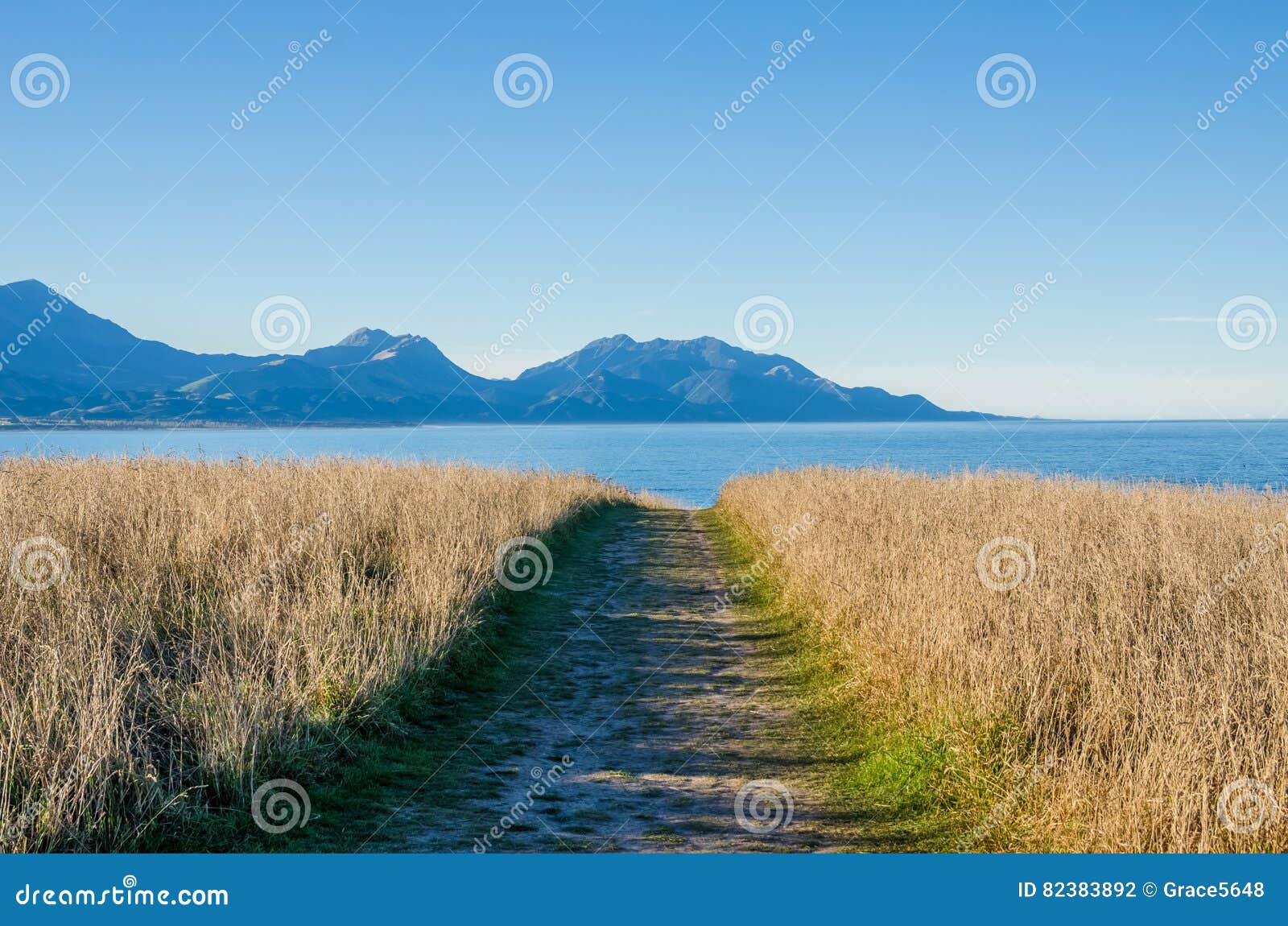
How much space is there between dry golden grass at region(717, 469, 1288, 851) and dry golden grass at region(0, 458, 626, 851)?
4.48 m

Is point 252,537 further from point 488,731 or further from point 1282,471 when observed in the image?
point 1282,471

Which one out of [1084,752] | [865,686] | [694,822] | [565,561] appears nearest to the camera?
[1084,752]

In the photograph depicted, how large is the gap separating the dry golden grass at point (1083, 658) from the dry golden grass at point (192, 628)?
4.48 metres

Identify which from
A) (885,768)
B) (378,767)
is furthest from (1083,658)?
(378,767)

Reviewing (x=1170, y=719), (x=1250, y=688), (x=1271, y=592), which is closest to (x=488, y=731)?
(x=1170, y=719)

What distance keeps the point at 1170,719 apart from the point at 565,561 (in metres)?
12.7

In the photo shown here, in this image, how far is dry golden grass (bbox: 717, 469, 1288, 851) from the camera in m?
4.34

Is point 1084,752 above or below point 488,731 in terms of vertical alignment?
above

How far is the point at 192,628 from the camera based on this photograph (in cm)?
762

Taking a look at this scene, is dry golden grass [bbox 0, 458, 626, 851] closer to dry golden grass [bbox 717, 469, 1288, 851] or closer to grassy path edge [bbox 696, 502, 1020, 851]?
grassy path edge [bbox 696, 502, 1020, 851]

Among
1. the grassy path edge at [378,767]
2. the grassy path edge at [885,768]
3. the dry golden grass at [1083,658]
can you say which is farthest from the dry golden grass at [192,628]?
the dry golden grass at [1083,658]

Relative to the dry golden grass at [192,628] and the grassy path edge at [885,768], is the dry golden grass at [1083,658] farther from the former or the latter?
the dry golden grass at [192,628]

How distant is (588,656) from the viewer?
388 inches

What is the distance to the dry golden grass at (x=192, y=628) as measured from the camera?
14.9 ft
